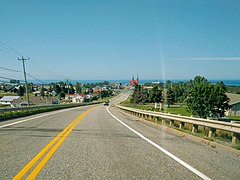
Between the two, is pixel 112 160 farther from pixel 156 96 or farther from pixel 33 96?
pixel 33 96

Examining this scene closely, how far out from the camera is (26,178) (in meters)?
4.30

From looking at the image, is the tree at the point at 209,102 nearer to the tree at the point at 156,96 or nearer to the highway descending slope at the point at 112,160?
the highway descending slope at the point at 112,160

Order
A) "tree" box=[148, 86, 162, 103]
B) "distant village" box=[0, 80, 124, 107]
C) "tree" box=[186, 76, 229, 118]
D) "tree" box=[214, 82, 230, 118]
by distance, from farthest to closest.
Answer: "tree" box=[148, 86, 162, 103]
"distant village" box=[0, 80, 124, 107]
"tree" box=[186, 76, 229, 118]
"tree" box=[214, 82, 230, 118]

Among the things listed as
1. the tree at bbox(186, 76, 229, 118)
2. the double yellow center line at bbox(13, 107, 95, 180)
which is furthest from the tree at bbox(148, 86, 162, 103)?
the double yellow center line at bbox(13, 107, 95, 180)

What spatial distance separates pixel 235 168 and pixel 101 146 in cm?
396

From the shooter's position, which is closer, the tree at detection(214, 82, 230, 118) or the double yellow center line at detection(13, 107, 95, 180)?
the double yellow center line at detection(13, 107, 95, 180)

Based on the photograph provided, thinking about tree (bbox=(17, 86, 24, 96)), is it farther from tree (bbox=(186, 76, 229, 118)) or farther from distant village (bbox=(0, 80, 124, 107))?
tree (bbox=(186, 76, 229, 118))

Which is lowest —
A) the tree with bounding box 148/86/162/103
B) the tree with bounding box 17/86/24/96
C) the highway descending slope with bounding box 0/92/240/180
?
the tree with bounding box 148/86/162/103

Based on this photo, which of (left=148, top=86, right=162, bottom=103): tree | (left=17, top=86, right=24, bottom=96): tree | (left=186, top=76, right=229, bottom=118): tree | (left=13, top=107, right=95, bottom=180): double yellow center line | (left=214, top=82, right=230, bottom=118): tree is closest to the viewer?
(left=13, top=107, right=95, bottom=180): double yellow center line

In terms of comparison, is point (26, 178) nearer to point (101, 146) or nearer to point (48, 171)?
point (48, 171)

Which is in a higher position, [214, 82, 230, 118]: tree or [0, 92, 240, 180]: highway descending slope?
[0, 92, 240, 180]: highway descending slope

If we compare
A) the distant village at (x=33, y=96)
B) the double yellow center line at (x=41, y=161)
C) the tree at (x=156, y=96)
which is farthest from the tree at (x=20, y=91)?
the double yellow center line at (x=41, y=161)

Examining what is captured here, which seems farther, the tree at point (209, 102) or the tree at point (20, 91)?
the tree at point (20, 91)

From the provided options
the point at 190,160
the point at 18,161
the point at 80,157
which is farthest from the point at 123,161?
the point at 18,161
